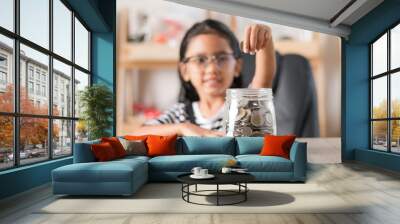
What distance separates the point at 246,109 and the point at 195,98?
1872 millimetres

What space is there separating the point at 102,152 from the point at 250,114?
327 centimetres

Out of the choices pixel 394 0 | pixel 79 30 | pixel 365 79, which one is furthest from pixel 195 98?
pixel 394 0

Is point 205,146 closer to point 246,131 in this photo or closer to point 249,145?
point 249,145

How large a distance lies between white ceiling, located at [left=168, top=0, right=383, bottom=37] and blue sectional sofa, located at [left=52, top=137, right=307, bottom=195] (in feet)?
10.4

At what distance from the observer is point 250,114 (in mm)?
7629

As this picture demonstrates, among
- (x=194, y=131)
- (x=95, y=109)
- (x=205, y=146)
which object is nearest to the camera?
(x=205, y=146)

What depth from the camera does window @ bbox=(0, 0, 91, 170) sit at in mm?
4742

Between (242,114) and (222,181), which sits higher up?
(242,114)

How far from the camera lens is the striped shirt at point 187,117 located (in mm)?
9273

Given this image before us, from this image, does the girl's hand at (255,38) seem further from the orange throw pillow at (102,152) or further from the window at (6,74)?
the window at (6,74)

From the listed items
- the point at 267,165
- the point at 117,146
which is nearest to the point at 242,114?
the point at 267,165

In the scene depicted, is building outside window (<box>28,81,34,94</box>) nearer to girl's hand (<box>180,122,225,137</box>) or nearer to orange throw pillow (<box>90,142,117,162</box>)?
orange throw pillow (<box>90,142,117,162</box>)

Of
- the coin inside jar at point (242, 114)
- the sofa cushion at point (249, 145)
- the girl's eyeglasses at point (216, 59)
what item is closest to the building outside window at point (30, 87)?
the sofa cushion at point (249, 145)

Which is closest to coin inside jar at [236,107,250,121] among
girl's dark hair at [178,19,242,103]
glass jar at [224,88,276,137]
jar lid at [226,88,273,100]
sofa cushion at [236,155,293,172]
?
glass jar at [224,88,276,137]
